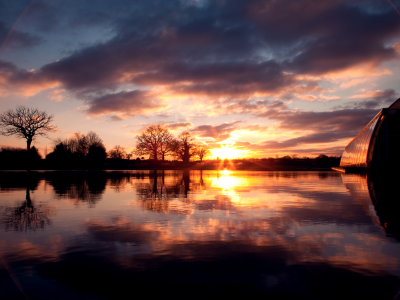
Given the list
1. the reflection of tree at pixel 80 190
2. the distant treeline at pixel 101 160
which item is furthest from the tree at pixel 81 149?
the reflection of tree at pixel 80 190

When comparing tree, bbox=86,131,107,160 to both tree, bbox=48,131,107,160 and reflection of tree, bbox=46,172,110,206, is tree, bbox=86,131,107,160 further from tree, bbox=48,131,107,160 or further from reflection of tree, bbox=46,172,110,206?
reflection of tree, bbox=46,172,110,206

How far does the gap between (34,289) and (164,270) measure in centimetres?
205

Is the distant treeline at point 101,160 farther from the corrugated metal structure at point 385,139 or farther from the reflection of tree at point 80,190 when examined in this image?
the reflection of tree at point 80,190

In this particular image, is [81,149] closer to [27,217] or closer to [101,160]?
[101,160]

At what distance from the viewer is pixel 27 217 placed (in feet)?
31.9

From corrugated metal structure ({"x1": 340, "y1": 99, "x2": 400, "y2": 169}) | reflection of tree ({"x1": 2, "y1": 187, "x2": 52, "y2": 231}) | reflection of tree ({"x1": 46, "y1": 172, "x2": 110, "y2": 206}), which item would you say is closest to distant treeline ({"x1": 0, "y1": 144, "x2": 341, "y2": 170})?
corrugated metal structure ({"x1": 340, "y1": 99, "x2": 400, "y2": 169})

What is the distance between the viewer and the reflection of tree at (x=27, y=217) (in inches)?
331

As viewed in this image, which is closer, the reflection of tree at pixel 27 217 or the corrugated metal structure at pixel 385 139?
the reflection of tree at pixel 27 217

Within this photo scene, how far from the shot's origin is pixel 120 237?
7191 mm

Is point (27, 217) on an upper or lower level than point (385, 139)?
lower

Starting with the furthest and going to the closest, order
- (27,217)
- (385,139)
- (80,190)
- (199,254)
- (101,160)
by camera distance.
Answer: (101,160), (385,139), (80,190), (27,217), (199,254)

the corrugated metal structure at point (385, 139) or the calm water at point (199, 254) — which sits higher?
the corrugated metal structure at point (385, 139)

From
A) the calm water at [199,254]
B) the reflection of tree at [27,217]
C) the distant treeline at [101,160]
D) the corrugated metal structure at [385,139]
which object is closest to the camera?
the calm water at [199,254]

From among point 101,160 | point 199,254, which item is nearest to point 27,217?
point 199,254
